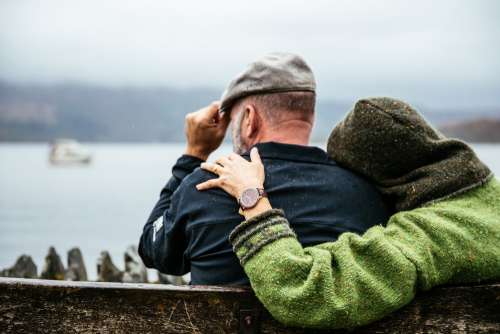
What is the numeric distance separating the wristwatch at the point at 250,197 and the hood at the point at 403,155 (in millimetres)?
532

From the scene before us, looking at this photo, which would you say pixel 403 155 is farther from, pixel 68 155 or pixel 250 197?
pixel 68 155

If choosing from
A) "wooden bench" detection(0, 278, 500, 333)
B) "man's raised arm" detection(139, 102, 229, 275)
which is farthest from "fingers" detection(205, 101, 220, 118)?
"wooden bench" detection(0, 278, 500, 333)

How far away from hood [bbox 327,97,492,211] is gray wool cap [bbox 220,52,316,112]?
0.28 meters

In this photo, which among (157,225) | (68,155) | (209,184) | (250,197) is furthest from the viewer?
(68,155)

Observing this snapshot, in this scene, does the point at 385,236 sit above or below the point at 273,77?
below

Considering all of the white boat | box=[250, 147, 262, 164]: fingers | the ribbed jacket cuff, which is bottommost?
the white boat

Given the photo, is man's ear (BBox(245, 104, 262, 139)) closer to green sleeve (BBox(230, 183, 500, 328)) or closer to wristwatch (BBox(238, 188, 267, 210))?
wristwatch (BBox(238, 188, 267, 210))

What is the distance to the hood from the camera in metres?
2.57

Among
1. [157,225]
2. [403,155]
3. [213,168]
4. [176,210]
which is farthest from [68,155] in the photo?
[403,155]

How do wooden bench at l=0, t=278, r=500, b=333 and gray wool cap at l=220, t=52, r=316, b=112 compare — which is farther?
gray wool cap at l=220, t=52, r=316, b=112

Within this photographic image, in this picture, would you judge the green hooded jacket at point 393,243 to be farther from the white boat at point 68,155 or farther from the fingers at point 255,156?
the white boat at point 68,155

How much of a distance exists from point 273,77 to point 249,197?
74 cm

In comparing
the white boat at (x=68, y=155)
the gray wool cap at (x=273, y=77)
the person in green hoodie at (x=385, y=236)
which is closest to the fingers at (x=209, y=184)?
the person in green hoodie at (x=385, y=236)

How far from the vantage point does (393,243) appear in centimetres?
232
